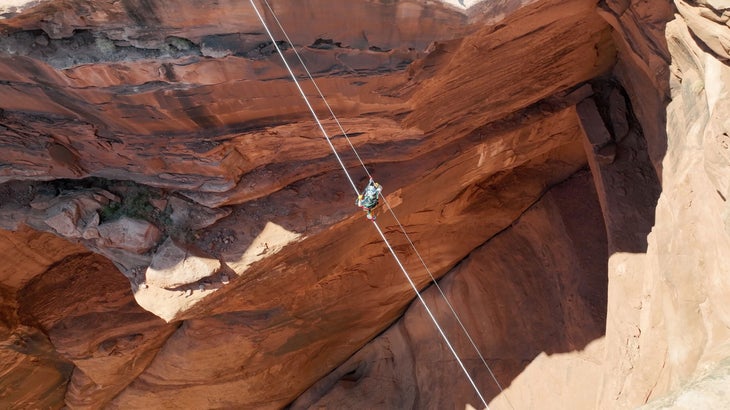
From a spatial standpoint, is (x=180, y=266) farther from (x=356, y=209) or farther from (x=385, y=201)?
(x=385, y=201)

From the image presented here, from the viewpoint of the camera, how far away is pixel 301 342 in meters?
8.14

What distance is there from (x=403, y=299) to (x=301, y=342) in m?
1.80

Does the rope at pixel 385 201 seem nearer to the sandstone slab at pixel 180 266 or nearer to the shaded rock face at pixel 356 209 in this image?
the shaded rock face at pixel 356 209

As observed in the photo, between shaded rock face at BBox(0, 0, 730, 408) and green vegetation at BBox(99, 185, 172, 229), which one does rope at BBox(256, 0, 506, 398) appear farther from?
green vegetation at BBox(99, 185, 172, 229)

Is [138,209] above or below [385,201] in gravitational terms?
above

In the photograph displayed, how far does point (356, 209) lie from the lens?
5781 mm

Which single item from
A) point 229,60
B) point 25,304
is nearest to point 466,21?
point 229,60

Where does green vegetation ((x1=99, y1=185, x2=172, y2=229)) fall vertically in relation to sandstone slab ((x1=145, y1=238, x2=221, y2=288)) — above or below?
above

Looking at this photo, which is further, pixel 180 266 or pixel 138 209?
pixel 138 209

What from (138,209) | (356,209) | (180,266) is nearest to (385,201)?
(356,209)

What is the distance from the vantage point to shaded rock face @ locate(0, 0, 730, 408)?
4023 millimetres

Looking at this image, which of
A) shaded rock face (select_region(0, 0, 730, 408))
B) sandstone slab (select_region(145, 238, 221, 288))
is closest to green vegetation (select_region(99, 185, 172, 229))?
shaded rock face (select_region(0, 0, 730, 408))

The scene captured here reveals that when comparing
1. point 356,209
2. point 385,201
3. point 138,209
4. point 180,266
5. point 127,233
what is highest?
point 138,209

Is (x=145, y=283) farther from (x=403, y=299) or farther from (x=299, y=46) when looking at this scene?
(x=403, y=299)
